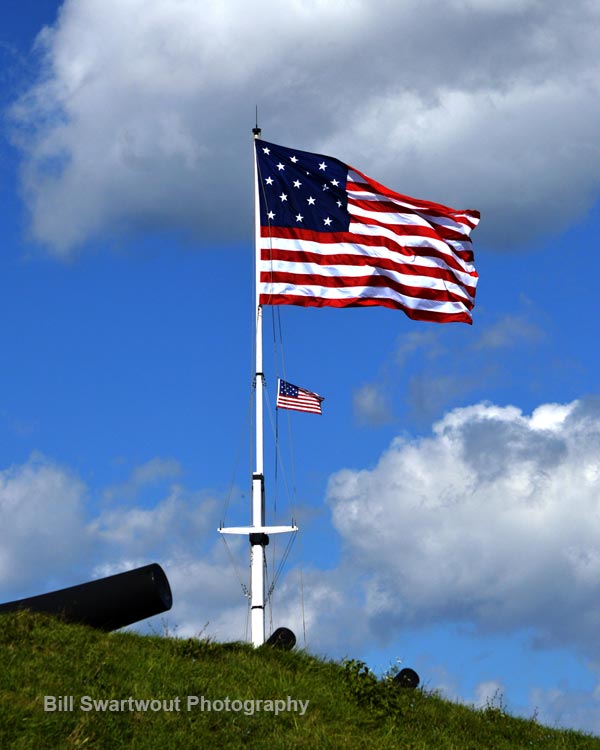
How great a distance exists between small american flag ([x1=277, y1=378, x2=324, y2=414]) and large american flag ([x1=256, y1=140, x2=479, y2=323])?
6.30 ft

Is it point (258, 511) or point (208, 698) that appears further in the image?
point (258, 511)

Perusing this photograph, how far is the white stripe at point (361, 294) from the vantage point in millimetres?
24734

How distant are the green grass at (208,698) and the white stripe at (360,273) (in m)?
8.77

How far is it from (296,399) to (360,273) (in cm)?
359

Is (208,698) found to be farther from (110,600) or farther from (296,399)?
(296,399)

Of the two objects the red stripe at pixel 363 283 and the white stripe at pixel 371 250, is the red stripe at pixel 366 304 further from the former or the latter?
the white stripe at pixel 371 250

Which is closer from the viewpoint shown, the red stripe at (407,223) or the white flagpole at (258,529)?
the white flagpole at (258,529)

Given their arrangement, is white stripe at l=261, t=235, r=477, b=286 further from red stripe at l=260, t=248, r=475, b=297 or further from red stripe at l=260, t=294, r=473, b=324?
red stripe at l=260, t=294, r=473, b=324

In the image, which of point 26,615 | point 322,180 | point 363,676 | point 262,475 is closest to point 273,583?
point 262,475

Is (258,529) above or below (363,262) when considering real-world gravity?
below

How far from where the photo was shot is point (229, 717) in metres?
16.6

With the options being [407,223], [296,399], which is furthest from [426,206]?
[296,399]

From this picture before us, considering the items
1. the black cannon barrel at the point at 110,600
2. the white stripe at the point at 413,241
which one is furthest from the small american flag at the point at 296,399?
the black cannon barrel at the point at 110,600

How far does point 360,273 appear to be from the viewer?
25.9 m
